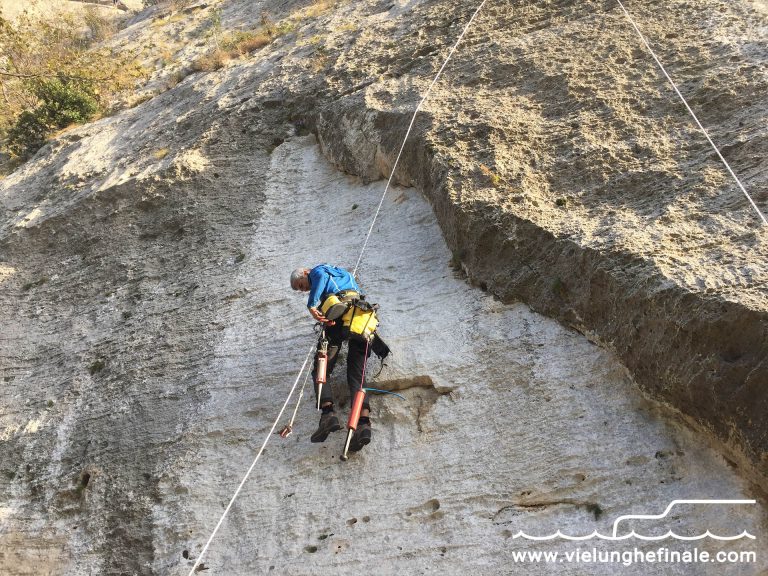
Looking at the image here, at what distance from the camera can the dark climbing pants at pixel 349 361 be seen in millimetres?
6582

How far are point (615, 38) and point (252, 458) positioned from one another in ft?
23.8

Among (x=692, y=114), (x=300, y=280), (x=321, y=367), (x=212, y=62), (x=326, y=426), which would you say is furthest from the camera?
(x=212, y=62)

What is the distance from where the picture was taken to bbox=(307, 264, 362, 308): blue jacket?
702 cm

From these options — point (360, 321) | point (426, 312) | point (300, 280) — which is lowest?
point (426, 312)

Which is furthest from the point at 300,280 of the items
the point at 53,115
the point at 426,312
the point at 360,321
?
the point at 53,115

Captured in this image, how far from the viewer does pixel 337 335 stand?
6.99 metres

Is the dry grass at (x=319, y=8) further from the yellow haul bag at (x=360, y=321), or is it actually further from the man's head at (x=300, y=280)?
the yellow haul bag at (x=360, y=321)

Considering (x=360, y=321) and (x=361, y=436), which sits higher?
(x=360, y=321)

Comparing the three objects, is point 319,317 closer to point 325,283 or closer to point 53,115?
point 325,283

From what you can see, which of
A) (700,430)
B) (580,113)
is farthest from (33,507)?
(580,113)

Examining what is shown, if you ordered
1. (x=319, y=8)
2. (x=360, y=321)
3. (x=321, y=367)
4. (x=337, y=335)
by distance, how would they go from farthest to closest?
(x=319, y=8), (x=337, y=335), (x=360, y=321), (x=321, y=367)

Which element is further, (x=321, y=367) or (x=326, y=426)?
(x=321, y=367)

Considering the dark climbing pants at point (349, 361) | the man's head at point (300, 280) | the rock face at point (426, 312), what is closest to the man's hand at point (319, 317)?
the dark climbing pants at point (349, 361)

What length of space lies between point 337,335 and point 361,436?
3.85 feet
